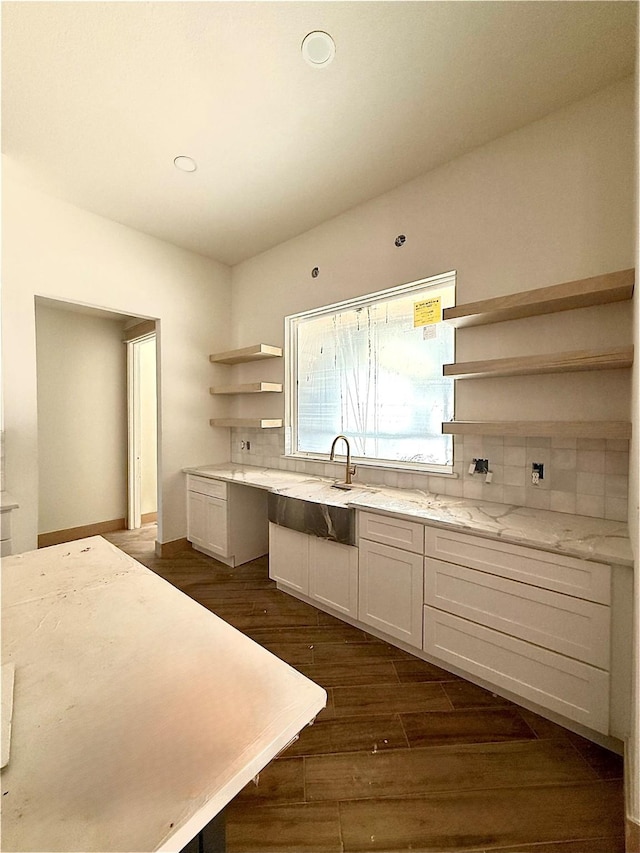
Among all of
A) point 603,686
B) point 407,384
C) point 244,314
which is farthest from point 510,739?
A: point 244,314

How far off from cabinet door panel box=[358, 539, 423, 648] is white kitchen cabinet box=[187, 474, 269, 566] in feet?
4.85

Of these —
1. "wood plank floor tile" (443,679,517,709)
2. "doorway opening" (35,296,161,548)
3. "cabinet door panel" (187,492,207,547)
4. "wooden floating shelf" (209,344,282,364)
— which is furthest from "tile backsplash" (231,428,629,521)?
"doorway opening" (35,296,161,548)

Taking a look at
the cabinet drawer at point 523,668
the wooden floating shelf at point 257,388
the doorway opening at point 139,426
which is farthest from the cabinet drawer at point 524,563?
the doorway opening at point 139,426

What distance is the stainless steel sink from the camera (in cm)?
220

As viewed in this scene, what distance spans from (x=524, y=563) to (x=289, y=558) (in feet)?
5.26

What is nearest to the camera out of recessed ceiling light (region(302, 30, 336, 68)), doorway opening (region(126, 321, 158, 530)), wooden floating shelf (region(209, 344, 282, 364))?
recessed ceiling light (region(302, 30, 336, 68))

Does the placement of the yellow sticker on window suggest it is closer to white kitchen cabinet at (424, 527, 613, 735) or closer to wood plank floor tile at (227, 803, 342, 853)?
white kitchen cabinet at (424, 527, 613, 735)

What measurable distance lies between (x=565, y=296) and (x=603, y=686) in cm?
174

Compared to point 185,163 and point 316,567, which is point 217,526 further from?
point 185,163

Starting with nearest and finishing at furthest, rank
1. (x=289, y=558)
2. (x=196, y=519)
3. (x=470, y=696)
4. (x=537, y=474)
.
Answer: (x=470, y=696) → (x=537, y=474) → (x=289, y=558) → (x=196, y=519)

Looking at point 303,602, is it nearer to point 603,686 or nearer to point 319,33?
point 603,686

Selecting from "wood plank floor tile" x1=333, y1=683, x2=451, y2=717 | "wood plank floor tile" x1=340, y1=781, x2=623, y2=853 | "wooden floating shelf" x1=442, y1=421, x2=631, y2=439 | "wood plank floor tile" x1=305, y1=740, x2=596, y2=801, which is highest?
"wooden floating shelf" x1=442, y1=421, x2=631, y2=439

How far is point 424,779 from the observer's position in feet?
4.45

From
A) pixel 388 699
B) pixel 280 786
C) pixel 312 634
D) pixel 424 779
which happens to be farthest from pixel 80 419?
pixel 424 779
